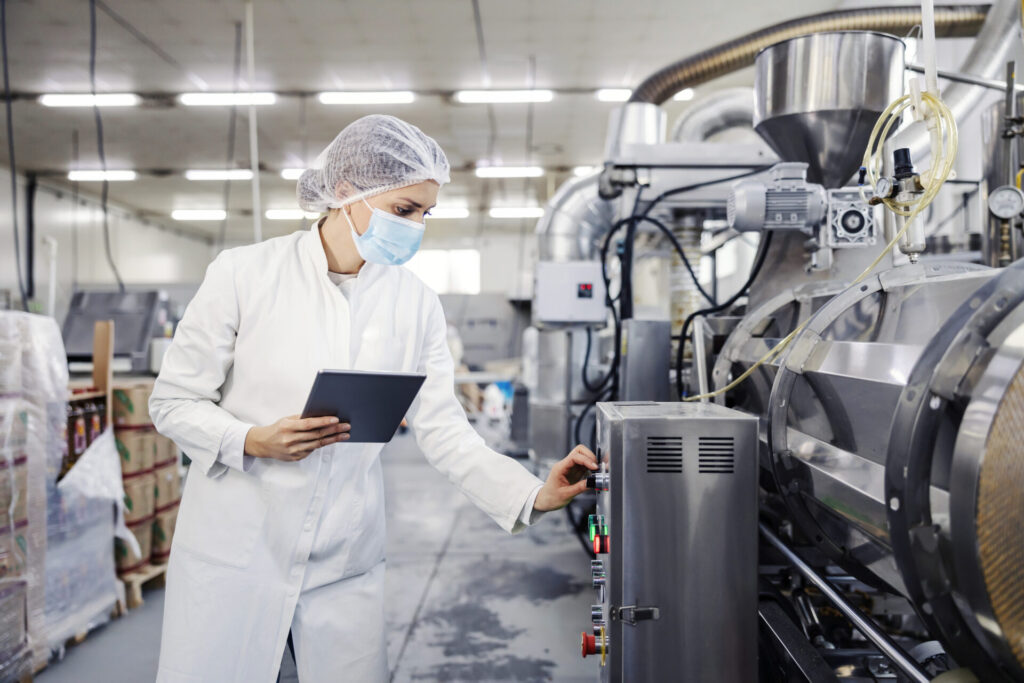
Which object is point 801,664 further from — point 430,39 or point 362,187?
point 430,39

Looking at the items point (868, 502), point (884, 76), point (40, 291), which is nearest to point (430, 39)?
point (884, 76)

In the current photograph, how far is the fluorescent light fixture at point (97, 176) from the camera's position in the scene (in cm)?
796

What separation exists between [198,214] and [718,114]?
30.1 ft

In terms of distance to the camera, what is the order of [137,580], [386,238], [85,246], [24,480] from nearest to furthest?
[386,238] < [24,480] < [137,580] < [85,246]

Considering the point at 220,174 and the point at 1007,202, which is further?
the point at 220,174

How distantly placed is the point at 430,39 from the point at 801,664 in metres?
4.69

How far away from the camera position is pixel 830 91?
160 cm

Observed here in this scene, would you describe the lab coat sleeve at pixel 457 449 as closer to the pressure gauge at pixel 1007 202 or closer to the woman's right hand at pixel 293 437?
the woman's right hand at pixel 293 437

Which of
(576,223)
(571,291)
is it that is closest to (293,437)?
(571,291)

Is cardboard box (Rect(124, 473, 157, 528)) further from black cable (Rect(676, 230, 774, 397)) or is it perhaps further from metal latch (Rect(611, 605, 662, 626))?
metal latch (Rect(611, 605, 662, 626))

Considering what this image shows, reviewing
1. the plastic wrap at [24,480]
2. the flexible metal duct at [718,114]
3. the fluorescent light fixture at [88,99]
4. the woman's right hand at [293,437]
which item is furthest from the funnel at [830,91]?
the fluorescent light fixture at [88,99]

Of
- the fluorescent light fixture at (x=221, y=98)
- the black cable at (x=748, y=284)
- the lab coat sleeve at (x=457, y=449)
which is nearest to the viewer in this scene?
the lab coat sleeve at (x=457, y=449)

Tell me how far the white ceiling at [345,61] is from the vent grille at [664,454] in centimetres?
397

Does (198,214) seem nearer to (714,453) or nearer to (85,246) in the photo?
(85,246)
